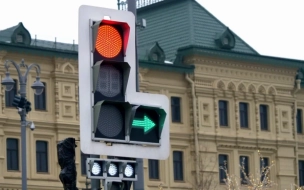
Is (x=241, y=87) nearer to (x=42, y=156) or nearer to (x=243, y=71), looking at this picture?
(x=243, y=71)

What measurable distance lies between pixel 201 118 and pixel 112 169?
4191 cm

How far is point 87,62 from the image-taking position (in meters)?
6.93

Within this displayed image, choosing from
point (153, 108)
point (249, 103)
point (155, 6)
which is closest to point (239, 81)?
point (249, 103)

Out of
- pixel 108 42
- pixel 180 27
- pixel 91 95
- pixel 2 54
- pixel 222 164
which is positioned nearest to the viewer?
pixel 91 95

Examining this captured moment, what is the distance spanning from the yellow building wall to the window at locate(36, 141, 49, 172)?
207 mm

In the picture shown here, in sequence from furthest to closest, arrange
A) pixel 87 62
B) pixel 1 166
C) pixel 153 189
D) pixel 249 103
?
pixel 249 103 < pixel 153 189 < pixel 1 166 < pixel 87 62

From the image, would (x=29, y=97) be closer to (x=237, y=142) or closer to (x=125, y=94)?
(x=237, y=142)

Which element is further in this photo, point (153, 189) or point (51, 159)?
point (153, 189)

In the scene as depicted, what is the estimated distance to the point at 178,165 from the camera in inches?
1917

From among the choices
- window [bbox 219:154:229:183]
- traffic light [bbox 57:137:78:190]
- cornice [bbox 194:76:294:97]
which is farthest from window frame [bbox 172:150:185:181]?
traffic light [bbox 57:137:78:190]

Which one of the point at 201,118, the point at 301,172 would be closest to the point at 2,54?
the point at 201,118

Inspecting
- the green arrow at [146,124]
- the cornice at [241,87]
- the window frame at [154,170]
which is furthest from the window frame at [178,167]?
the green arrow at [146,124]

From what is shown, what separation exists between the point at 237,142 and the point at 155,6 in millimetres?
7405

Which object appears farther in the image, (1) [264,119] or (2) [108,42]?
(1) [264,119]
